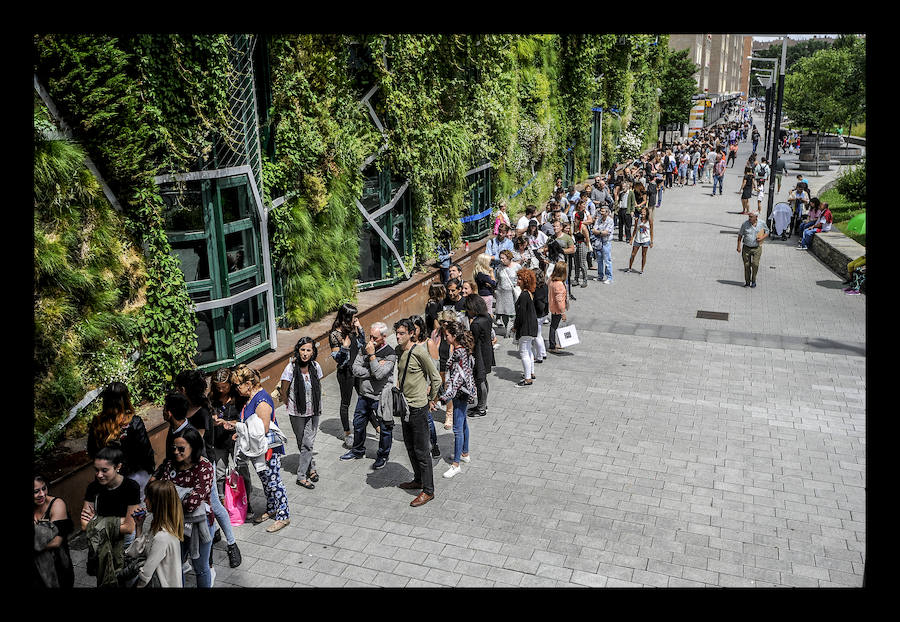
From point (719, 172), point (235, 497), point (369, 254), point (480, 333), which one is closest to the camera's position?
point (235, 497)

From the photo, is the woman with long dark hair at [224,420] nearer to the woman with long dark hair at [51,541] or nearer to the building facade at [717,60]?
the woman with long dark hair at [51,541]

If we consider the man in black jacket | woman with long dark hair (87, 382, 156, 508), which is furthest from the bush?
woman with long dark hair (87, 382, 156, 508)

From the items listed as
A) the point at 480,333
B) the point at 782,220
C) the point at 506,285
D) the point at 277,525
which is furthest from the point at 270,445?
the point at 782,220

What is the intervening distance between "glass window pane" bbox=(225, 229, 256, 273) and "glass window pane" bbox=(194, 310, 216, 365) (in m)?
0.73

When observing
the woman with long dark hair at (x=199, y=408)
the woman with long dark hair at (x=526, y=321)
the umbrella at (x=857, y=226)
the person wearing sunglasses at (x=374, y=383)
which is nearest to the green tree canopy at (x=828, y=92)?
the umbrella at (x=857, y=226)

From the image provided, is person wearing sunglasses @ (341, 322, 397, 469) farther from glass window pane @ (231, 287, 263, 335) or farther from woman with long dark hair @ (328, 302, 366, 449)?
glass window pane @ (231, 287, 263, 335)

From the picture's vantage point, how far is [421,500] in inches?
301

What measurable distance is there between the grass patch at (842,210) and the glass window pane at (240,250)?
16618 millimetres

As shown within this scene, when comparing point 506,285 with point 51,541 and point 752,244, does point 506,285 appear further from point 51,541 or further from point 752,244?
point 51,541

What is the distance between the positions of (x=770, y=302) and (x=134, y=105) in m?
12.5

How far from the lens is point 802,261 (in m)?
19.3

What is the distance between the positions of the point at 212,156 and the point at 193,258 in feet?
4.27
